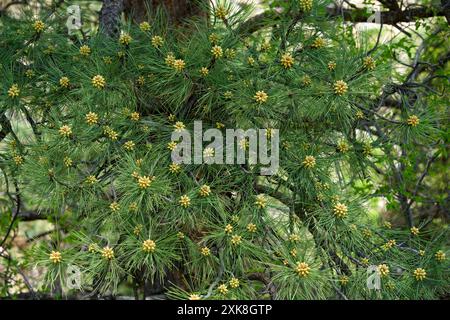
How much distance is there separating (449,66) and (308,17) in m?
1.28

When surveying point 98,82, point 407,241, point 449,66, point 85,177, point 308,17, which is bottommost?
point 407,241

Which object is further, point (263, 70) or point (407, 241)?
point (407, 241)

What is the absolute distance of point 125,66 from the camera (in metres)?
1.44

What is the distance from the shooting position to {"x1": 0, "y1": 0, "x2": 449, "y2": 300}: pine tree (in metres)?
1.28

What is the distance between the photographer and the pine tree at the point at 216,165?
4.19ft

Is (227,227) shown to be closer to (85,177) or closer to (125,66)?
(85,177)

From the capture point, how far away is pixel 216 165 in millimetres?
1374

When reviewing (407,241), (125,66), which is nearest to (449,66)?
(407,241)

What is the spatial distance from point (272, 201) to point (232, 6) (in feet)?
1.45

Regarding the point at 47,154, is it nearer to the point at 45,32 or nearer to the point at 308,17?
the point at 45,32

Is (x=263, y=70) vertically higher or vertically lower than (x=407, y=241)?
higher
